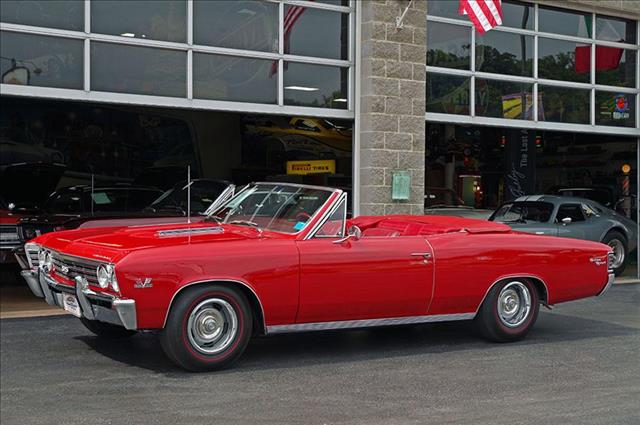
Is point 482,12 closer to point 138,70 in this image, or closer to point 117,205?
point 138,70

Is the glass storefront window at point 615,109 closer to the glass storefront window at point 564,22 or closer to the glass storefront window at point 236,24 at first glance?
the glass storefront window at point 564,22

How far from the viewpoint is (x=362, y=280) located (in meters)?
6.98

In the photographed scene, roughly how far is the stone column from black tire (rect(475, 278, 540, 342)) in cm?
419

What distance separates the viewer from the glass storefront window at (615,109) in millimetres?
14539

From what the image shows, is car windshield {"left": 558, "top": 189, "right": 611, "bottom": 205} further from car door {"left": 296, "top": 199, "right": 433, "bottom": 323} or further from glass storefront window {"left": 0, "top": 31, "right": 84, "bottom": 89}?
car door {"left": 296, "top": 199, "right": 433, "bottom": 323}

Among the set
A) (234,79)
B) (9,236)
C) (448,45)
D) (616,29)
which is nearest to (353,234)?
(234,79)

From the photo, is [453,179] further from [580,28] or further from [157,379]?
[157,379]

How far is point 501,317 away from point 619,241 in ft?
28.5

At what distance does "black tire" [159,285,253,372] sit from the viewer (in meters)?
6.24

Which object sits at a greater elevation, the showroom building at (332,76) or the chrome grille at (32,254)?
the showroom building at (332,76)

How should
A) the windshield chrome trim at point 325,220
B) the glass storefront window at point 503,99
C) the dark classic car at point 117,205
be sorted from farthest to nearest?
the glass storefront window at point 503,99, the dark classic car at point 117,205, the windshield chrome trim at point 325,220

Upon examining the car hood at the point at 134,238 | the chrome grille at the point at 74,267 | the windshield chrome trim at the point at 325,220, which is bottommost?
the chrome grille at the point at 74,267

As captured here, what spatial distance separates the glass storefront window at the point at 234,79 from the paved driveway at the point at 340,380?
3.80 m

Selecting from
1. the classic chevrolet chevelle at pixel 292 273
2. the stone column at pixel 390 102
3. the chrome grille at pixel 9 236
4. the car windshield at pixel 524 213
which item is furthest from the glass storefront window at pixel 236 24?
the car windshield at pixel 524 213
